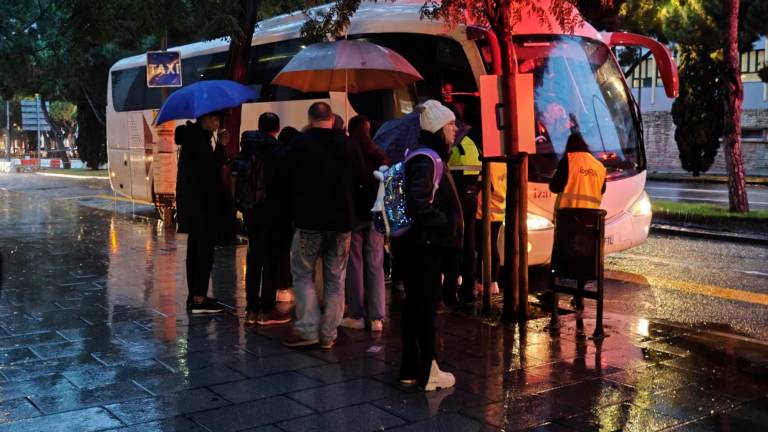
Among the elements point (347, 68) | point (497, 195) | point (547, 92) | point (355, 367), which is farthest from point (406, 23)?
point (355, 367)

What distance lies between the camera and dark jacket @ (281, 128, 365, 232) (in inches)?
256

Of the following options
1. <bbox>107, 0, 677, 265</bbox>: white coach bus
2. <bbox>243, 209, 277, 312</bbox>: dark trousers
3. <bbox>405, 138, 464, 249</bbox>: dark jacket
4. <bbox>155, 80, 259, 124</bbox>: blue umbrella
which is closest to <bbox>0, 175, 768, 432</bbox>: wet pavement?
<bbox>243, 209, 277, 312</bbox>: dark trousers

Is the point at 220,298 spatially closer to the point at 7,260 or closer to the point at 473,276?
the point at 473,276

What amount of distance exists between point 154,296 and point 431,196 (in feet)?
15.1

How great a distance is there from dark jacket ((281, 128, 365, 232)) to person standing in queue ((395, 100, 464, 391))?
813 millimetres

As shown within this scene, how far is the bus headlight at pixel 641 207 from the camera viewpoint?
1060 cm

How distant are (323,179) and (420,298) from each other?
52.7 inches

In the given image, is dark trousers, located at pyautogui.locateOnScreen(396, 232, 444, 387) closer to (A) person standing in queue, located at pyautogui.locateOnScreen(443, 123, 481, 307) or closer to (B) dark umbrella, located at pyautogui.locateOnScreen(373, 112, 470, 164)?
(B) dark umbrella, located at pyautogui.locateOnScreen(373, 112, 470, 164)

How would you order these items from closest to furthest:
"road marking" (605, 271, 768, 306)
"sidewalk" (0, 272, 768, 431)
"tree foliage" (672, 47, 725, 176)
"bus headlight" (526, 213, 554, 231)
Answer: "sidewalk" (0, 272, 768, 431) < "road marking" (605, 271, 768, 306) < "bus headlight" (526, 213, 554, 231) < "tree foliage" (672, 47, 725, 176)

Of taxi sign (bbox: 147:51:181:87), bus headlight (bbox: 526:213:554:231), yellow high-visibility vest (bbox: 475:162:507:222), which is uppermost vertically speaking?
taxi sign (bbox: 147:51:181:87)

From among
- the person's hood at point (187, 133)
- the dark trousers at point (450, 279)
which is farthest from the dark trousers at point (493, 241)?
the person's hood at point (187, 133)

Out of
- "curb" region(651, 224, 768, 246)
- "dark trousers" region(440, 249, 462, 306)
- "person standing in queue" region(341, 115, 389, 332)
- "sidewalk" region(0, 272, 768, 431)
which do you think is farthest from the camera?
"curb" region(651, 224, 768, 246)

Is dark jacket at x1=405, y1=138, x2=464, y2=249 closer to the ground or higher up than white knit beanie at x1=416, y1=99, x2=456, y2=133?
closer to the ground

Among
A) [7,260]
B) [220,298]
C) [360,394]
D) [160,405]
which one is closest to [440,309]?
[220,298]
